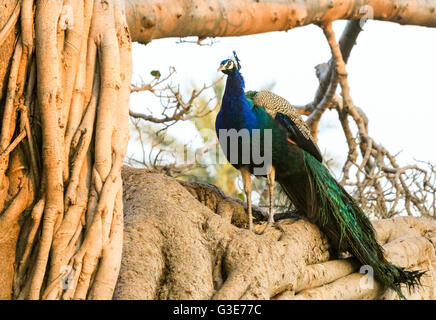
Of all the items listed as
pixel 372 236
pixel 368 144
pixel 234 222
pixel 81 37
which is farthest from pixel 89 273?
pixel 368 144

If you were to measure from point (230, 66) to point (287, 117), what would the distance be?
0.52m

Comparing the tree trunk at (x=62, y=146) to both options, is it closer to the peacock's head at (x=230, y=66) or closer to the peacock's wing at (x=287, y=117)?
the peacock's head at (x=230, y=66)

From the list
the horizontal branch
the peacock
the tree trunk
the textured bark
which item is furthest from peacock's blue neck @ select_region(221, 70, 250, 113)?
the tree trunk

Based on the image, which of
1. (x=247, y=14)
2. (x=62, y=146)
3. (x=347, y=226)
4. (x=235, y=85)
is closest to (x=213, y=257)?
(x=62, y=146)

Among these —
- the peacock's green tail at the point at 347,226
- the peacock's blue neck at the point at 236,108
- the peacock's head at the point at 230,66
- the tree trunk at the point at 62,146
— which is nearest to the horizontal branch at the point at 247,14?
the peacock's head at the point at 230,66

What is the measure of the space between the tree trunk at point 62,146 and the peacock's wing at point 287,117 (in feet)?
4.39


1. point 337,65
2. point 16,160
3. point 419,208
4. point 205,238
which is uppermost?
point 337,65

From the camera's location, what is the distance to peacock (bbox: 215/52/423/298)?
→ 4430 millimetres

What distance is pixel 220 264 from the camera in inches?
141

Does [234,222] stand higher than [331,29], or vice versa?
[331,29]

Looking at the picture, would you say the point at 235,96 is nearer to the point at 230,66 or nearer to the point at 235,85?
the point at 235,85

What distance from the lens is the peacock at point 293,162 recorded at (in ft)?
14.5

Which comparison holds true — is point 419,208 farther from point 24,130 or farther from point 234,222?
point 24,130

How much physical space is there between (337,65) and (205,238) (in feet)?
9.63
